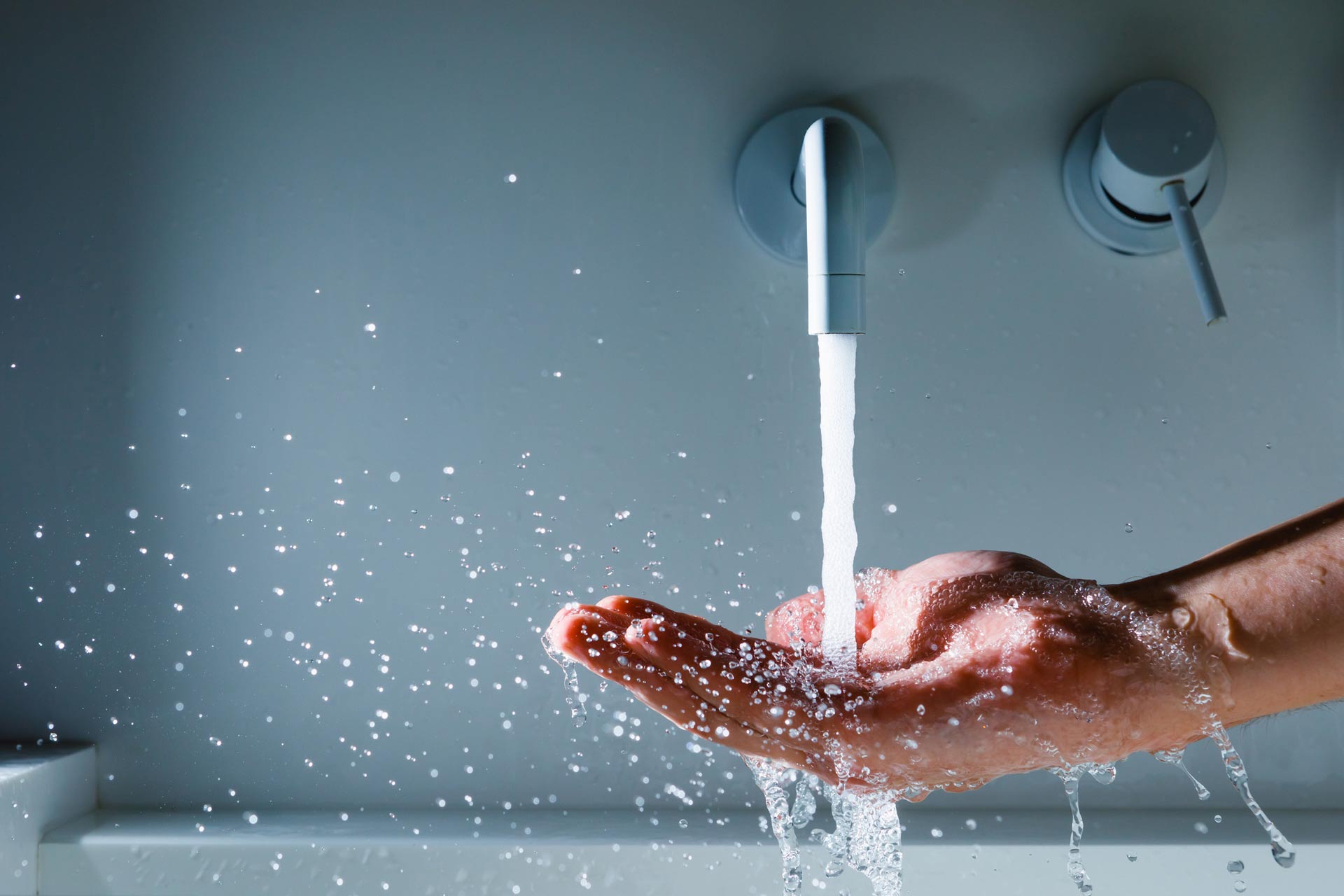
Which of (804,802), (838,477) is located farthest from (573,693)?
(838,477)

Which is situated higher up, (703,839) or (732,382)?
(732,382)

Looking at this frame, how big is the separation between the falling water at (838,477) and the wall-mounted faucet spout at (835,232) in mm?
19

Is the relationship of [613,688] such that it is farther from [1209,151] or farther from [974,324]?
[1209,151]

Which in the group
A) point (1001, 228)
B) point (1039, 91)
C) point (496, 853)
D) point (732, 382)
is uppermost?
point (1039, 91)

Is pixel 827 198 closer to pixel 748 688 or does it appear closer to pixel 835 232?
pixel 835 232

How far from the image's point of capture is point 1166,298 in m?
0.96

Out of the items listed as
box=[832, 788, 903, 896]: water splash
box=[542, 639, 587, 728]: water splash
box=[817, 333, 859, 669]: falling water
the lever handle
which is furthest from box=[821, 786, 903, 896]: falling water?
the lever handle

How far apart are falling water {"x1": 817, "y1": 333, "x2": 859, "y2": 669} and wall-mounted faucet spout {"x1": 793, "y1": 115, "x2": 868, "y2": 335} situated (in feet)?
0.06

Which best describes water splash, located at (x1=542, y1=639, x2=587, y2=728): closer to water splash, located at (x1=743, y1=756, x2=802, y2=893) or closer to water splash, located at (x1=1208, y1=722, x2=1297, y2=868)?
water splash, located at (x1=743, y1=756, x2=802, y2=893)

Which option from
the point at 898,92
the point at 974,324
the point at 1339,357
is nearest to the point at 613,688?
the point at 974,324

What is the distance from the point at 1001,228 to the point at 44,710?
38.2 inches

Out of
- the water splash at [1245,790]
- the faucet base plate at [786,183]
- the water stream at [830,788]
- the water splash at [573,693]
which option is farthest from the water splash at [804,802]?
the faucet base plate at [786,183]

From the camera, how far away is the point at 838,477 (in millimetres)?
845

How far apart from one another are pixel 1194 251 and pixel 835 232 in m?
0.31
